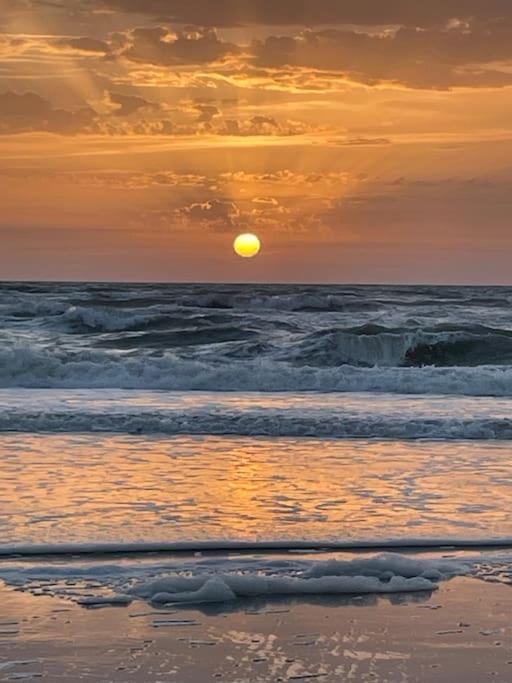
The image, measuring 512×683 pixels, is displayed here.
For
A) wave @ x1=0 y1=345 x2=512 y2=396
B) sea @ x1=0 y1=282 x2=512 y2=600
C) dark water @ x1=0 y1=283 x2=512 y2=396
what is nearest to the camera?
sea @ x1=0 y1=282 x2=512 y2=600

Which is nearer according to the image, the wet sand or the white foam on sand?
the wet sand

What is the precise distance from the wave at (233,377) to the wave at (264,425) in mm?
4947

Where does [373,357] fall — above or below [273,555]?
above

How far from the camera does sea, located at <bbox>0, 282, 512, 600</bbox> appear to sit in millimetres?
7102

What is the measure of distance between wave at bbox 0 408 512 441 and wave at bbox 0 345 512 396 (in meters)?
4.95

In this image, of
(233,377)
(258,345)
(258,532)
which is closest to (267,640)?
(258,532)

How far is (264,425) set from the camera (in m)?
13.8

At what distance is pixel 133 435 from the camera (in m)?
12.8

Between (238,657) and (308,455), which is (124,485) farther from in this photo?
A: (238,657)

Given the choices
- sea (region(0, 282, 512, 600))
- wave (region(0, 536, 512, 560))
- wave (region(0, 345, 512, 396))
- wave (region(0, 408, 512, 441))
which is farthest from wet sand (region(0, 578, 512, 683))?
wave (region(0, 345, 512, 396))

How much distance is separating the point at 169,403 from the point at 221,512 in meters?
8.83

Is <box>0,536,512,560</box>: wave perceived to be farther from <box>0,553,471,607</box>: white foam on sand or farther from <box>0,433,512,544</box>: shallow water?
<box>0,553,471,607</box>: white foam on sand

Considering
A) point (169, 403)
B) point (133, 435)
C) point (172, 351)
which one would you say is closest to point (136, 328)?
point (172, 351)

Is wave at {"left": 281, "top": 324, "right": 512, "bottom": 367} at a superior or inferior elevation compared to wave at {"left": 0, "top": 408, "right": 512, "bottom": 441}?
superior
